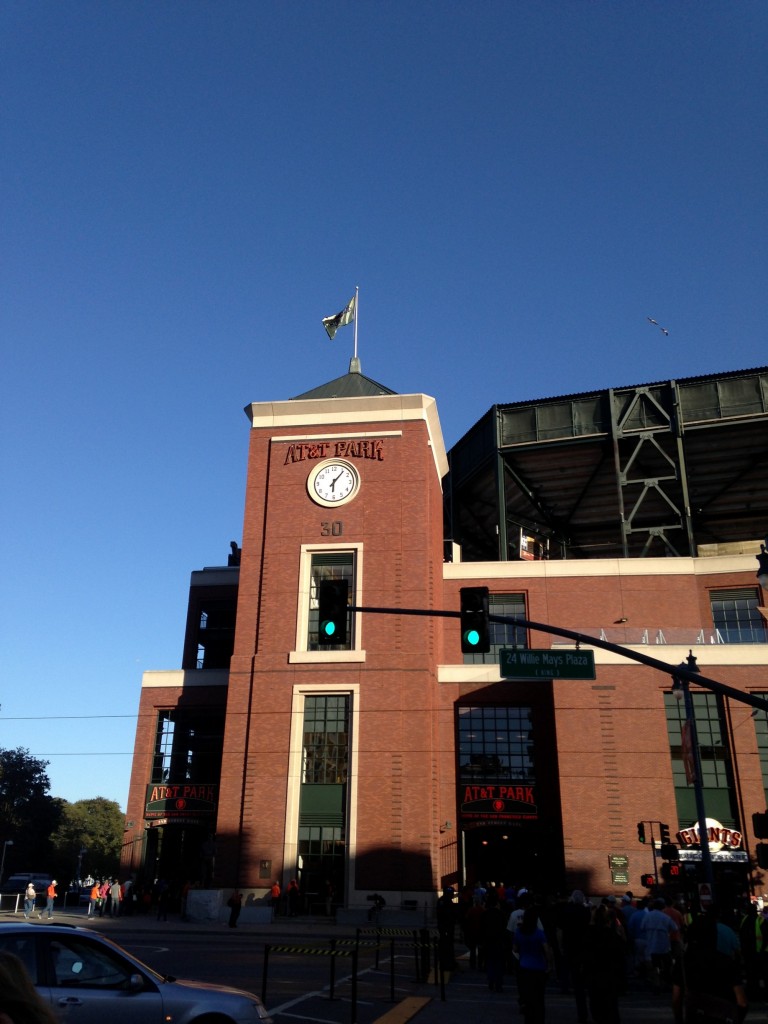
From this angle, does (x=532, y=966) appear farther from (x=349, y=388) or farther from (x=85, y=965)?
(x=349, y=388)

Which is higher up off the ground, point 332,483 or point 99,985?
point 332,483

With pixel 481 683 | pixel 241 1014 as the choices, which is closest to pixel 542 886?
pixel 481 683

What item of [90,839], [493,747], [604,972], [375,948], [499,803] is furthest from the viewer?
[90,839]

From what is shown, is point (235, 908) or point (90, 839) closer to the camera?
point (235, 908)

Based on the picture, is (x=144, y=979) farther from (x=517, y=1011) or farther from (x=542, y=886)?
(x=542, y=886)

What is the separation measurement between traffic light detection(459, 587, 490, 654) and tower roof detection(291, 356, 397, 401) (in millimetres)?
28566

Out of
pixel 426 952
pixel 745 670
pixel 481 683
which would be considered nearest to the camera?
pixel 426 952

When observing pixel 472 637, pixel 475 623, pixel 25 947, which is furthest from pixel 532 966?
pixel 25 947

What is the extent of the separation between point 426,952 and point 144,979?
10.6 m

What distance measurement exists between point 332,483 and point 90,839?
3677 inches

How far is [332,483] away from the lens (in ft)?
135

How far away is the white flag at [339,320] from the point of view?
4831 cm

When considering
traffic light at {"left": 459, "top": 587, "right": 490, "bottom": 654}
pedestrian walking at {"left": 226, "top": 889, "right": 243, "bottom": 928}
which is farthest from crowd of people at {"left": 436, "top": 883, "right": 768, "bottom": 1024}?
pedestrian walking at {"left": 226, "top": 889, "right": 243, "bottom": 928}

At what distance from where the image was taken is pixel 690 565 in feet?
139
